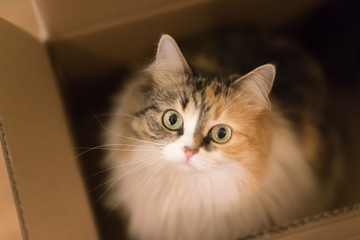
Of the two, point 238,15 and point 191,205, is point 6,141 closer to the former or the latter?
point 191,205

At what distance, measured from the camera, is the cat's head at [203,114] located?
80 centimetres

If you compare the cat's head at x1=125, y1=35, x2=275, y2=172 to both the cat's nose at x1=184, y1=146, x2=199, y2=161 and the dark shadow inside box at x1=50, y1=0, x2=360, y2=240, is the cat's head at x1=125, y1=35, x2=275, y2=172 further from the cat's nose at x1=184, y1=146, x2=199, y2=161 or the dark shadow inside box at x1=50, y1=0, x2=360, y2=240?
the dark shadow inside box at x1=50, y1=0, x2=360, y2=240

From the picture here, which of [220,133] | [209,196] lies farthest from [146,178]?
[220,133]

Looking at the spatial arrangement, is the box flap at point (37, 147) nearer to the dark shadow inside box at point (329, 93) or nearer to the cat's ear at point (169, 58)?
the dark shadow inside box at point (329, 93)

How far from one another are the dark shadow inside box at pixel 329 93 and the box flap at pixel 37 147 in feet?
0.47

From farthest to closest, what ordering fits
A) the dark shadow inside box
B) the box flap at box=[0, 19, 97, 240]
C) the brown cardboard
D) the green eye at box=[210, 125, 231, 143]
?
the dark shadow inside box < the brown cardboard < the green eye at box=[210, 125, 231, 143] < the box flap at box=[0, 19, 97, 240]

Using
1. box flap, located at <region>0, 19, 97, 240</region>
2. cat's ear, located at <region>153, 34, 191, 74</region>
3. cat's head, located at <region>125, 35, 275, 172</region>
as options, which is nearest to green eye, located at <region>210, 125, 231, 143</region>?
cat's head, located at <region>125, 35, 275, 172</region>

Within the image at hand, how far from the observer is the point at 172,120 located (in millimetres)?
841

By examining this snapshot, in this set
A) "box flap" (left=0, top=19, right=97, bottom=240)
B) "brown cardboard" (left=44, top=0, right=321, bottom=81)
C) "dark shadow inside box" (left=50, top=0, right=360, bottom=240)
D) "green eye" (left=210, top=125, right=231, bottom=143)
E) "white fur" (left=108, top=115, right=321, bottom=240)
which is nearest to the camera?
"box flap" (left=0, top=19, right=97, bottom=240)

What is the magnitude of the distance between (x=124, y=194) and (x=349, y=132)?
3.41 feet

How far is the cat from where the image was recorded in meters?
0.82

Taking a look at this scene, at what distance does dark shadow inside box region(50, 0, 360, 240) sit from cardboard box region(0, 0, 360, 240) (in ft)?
0.17

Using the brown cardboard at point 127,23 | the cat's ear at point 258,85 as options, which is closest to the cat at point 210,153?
the cat's ear at point 258,85

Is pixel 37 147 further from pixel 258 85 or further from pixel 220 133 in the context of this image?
pixel 258 85
